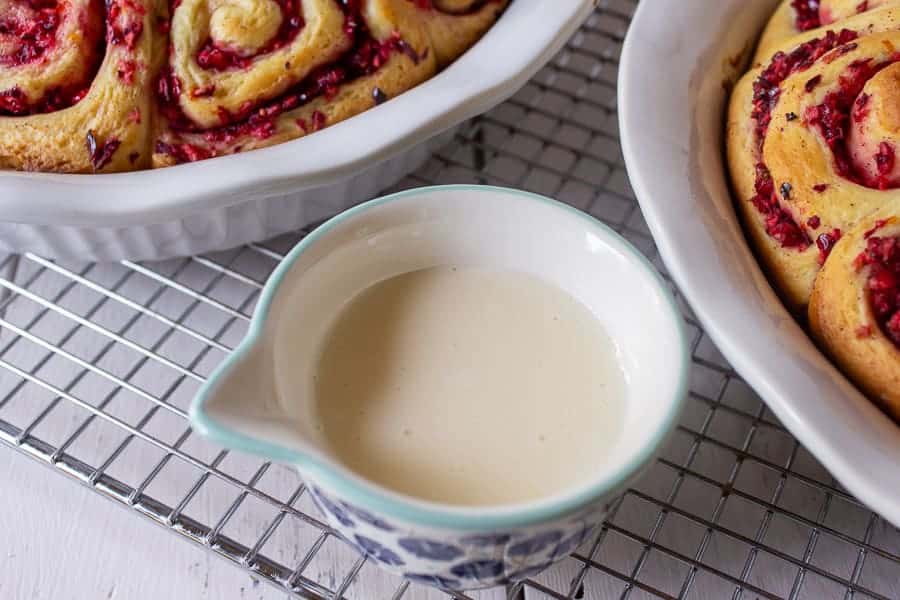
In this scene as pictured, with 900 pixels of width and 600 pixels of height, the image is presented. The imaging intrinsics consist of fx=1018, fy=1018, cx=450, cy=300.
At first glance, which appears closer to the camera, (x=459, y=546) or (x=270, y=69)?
(x=459, y=546)

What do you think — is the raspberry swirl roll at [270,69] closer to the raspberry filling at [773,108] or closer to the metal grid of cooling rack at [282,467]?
the metal grid of cooling rack at [282,467]

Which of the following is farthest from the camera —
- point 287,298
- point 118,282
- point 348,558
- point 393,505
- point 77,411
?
point 118,282

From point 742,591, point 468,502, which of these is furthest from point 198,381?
point 742,591

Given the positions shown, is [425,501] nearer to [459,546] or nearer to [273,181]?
[459,546]

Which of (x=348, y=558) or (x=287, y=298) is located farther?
(x=348, y=558)

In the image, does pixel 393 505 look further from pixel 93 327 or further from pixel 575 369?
pixel 93 327

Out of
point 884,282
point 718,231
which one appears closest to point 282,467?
point 718,231

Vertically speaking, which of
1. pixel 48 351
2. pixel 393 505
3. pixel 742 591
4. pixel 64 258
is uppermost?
pixel 393 505
